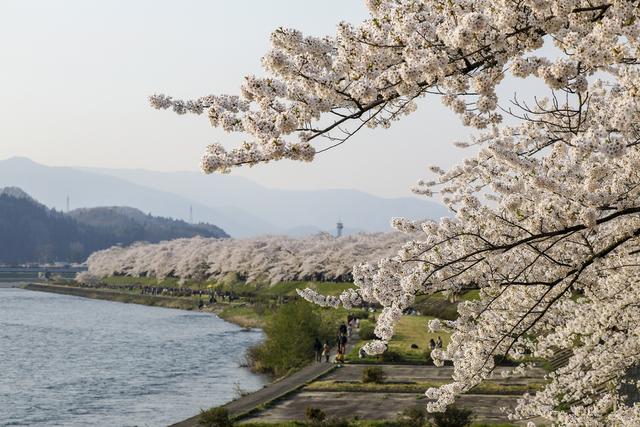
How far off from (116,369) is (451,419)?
28.5 m

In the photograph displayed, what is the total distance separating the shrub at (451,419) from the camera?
23719 millimetres

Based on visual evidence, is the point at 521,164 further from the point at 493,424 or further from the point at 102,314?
the point at 102,314

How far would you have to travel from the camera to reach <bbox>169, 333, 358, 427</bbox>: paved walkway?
2838 centimetres

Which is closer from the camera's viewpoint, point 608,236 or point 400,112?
point 400,112

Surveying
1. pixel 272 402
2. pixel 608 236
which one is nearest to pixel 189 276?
pixel 272 402

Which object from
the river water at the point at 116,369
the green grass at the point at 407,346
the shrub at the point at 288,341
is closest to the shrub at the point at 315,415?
the river water at the point at 116,369

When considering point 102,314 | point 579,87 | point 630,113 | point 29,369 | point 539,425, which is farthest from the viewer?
point 102,314

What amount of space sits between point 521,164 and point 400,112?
167 centimetres

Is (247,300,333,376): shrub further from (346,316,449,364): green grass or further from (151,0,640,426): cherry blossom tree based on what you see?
(151,0,640,426): cherry blossom tree

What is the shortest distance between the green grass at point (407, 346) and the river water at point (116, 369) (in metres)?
6.60

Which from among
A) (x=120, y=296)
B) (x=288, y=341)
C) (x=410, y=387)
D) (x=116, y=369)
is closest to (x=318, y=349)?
(x=288, y=341)

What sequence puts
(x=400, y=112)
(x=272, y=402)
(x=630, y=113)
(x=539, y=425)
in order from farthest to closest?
(x=272, y=402), (x=539, y=425), (x=400, y=112), (x=630, y=113)

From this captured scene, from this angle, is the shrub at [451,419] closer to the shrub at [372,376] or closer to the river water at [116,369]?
the shrub at [372,376]

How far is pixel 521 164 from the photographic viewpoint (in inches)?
284
